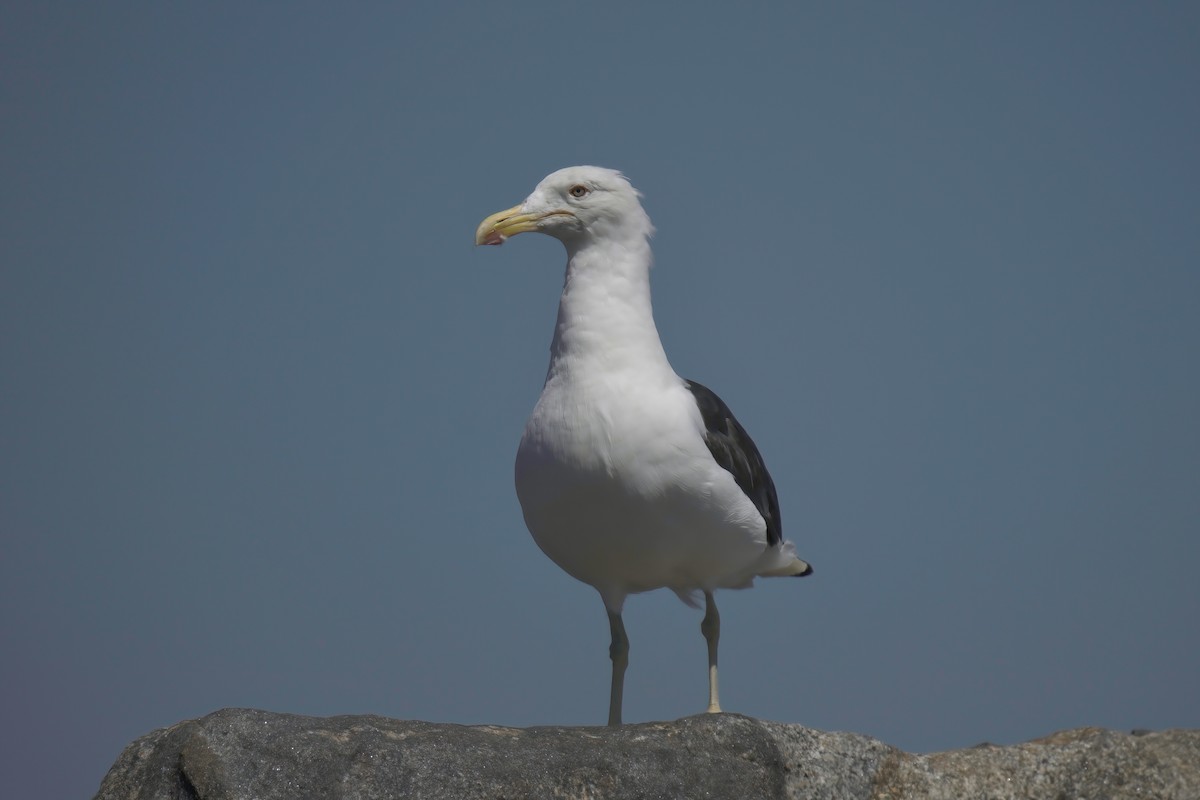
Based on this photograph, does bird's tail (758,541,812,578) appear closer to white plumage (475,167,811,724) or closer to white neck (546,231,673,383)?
white plumage (475,167,811,724)

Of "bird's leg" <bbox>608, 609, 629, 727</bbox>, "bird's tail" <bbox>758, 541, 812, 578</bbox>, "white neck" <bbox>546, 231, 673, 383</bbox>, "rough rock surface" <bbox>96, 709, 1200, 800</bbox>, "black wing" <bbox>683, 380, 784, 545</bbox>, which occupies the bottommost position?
"rough rock surface" <bbox>96, 709, 1200, 800</bbox>

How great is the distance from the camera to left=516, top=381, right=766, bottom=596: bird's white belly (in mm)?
9133

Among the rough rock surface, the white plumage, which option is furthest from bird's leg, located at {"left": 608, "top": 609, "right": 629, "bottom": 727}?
the rough rock surface

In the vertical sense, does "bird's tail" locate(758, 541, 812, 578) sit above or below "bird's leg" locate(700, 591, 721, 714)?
above

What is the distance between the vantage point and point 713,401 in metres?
10.3

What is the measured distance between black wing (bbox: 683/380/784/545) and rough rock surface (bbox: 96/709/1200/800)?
242 cm

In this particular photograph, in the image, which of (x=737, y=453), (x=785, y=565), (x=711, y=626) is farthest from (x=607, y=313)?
(x=785, y=565)

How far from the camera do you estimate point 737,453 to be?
33.1ft

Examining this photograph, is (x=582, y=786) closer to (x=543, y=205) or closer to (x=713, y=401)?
(x=713, y=401)

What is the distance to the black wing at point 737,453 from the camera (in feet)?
32.3

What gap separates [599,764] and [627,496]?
7.73ft

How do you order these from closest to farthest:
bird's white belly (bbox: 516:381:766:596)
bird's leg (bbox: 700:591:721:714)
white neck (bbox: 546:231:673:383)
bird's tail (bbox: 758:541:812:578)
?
→ bird's white belly (bbox: 516:381:766:596)
white neck (bbox: 546:231:673:383)
bird's leg (bbox: 700:591:721:714)
bird's tail (bbox: 758:541:812:578)

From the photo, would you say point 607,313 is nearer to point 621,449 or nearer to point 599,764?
point 621,449

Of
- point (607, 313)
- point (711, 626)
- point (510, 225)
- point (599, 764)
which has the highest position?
point (510, 225)
